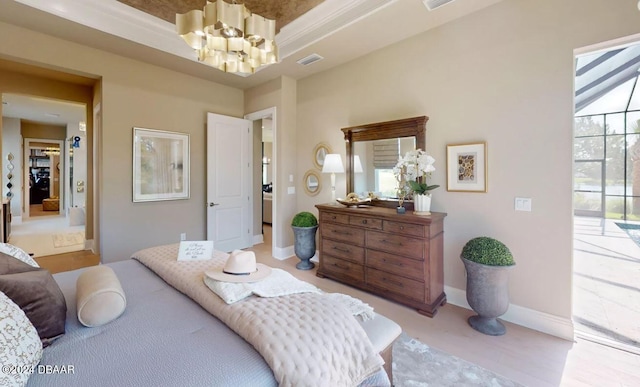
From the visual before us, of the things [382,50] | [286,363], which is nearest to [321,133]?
[382,50]

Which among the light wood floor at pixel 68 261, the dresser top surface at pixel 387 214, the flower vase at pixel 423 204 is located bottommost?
the light wood floor at pixel 68 261

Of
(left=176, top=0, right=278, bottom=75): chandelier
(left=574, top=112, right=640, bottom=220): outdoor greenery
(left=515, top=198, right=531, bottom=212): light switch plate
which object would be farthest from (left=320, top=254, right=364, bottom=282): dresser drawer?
(left=574, top=112, right=640, bottom=220): outdoor greenery

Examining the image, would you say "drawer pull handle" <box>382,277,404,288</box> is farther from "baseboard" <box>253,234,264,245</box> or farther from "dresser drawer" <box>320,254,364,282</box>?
"baseboard" <box>253,234,264,245</box>

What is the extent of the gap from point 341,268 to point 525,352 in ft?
5.99

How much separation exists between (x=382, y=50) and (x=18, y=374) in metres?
3.87

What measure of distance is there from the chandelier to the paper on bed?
5.88ft

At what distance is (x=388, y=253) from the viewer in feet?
9.34

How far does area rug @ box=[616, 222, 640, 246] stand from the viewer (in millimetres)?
4330

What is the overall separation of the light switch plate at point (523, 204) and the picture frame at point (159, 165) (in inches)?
172

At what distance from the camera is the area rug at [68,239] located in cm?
513

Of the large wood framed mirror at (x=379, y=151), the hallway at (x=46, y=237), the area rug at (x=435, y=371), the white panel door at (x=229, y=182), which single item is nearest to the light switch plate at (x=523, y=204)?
the large wood framed mirror at (x=379, y=151)

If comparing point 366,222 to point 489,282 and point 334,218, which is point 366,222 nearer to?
point 334,218

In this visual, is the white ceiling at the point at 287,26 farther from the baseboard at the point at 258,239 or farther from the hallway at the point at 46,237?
the hallway at the point at 46,237

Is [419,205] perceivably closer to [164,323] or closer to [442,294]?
[442,294]
